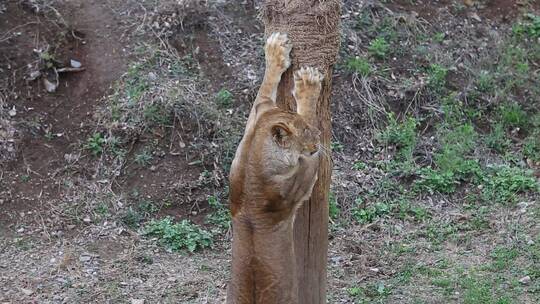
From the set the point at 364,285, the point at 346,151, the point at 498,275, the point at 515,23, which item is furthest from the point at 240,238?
the point at 515,23

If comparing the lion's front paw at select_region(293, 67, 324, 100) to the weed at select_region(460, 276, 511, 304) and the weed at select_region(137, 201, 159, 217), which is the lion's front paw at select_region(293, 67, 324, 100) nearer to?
the weed at select_region(460, 276, 511, 304)

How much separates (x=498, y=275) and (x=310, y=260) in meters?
2.48

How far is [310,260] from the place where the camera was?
577 cm

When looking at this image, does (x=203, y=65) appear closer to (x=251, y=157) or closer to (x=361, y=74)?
(x=361, y=74)

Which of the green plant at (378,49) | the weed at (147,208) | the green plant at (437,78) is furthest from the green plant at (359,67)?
the weed at (147,208)

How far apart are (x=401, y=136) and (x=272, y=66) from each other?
420 cm

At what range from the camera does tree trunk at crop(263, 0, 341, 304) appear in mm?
5375

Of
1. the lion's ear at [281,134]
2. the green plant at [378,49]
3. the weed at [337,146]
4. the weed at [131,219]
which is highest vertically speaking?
the lion's ear at [281,134]

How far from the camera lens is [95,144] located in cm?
883

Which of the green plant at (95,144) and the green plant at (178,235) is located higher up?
the green plant at (95,144)

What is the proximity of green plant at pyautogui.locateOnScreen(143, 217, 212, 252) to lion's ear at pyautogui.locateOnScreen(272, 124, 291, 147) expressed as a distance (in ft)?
9.57

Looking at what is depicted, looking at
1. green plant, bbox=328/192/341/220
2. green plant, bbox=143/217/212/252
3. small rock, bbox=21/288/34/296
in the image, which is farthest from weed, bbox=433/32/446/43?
small rock, bbox=21/288/34/296

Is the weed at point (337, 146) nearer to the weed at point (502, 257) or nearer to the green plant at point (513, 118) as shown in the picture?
the green plant at point (513, 118)

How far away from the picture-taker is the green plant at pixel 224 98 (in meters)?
9.28
